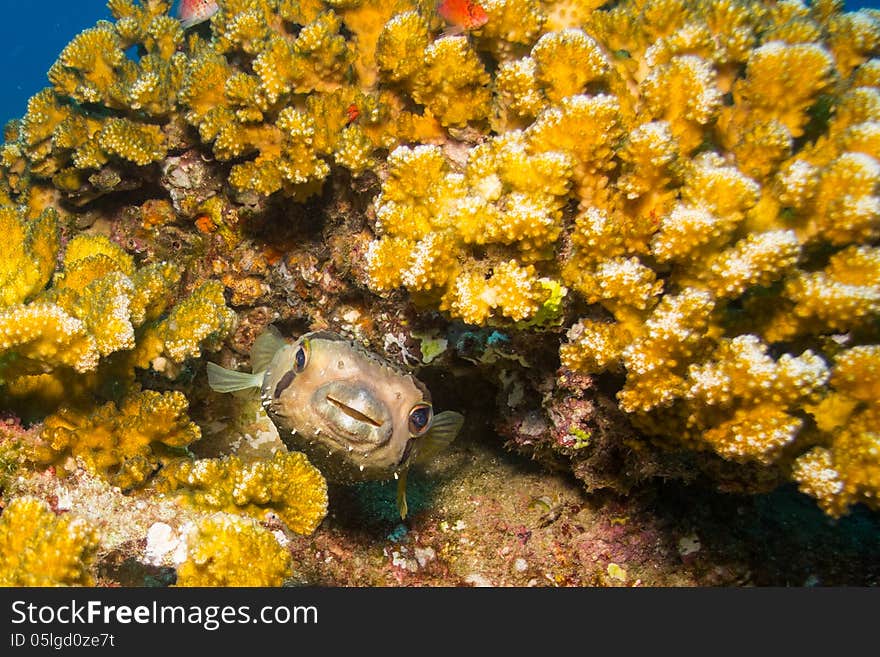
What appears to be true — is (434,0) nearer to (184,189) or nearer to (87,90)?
(184,189)

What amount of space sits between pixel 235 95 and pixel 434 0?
1535 millimetres

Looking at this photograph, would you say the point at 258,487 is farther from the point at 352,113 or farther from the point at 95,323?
the point at 352,113

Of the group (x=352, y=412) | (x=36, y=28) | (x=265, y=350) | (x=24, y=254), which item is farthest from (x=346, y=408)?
(x=36, y=28)

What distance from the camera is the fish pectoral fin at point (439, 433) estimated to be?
3.54m

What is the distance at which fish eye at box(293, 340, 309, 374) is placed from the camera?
3.16 meters

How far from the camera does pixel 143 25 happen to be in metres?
5.09

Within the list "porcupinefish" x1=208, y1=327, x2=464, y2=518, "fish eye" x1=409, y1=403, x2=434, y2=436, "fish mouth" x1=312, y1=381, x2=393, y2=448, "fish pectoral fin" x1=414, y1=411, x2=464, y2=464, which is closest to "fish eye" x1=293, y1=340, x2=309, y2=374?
"porcupinefish" x1=208, y1=327, x2=464, y2=518

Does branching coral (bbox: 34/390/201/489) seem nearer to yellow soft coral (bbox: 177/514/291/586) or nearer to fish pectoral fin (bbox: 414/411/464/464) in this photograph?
yellow soft coral (bbox: 177/514/291/586)

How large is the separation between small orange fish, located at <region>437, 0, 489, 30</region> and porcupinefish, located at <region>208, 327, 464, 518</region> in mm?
2160

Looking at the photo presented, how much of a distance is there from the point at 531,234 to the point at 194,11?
4.88 m

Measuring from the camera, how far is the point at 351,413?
3.02m

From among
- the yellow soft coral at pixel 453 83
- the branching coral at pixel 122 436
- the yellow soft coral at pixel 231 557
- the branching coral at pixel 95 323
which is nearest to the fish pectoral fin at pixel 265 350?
the branching coral at pixel 95 323

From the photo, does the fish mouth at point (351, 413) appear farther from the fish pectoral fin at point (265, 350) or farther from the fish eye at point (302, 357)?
the fish pectoral fin at point (265, 350)

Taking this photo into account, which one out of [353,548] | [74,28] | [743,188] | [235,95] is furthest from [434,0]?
[74,28]
